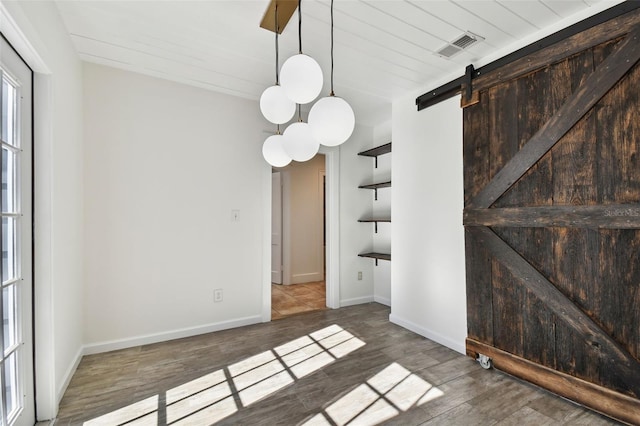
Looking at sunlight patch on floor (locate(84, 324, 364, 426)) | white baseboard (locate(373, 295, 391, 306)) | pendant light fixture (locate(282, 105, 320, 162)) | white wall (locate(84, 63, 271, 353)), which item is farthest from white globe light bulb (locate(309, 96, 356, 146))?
white baseboard (locate(373, 295, 391, 306))

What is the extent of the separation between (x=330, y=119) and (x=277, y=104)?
0.43 meters

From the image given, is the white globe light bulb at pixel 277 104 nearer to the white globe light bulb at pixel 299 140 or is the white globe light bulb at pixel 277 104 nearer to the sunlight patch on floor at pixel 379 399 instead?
the white globe light bulb at pixel 299 140

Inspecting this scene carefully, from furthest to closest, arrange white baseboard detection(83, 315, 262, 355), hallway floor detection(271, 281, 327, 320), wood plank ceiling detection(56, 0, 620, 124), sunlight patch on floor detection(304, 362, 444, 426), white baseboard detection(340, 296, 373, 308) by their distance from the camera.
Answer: white baseboard detection(340, 296, 373, 308) < hallway floor detection(271, 281, 327, 320) < white baseboard detection(83, 315, 262, 355) < wood plank ceiling detection(56, 0, 620, 124) < sunlight patch on floor detection(304, 362, 444, 426)

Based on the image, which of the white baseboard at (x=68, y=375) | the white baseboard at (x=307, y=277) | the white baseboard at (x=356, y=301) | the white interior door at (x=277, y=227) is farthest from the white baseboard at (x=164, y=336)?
the white interior door at (x=277, y=227)

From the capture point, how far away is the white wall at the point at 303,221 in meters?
5.39

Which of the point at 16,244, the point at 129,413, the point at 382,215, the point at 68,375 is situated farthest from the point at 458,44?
the point at 68,375

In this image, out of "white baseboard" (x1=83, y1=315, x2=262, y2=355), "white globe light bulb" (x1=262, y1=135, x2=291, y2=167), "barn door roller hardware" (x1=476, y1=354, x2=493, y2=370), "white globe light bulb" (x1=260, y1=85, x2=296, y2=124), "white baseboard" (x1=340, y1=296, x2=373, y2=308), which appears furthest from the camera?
"white baseboard" (x1=340, y1=296, x2=373, y2=308)

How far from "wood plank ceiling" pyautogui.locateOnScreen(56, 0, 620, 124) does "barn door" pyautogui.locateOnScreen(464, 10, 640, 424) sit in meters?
0.35

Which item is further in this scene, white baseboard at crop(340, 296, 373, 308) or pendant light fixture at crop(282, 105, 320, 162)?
white baseboard at crop(340, 296, 373, 308)

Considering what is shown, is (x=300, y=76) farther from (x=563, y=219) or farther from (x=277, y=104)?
(x=563, y=219)

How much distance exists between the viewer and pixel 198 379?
2.20 metres

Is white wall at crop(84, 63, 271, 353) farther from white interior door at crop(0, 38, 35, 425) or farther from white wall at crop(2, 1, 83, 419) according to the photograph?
white interior door at crop(0, 38, 35, 425)

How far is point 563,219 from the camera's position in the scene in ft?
6.36

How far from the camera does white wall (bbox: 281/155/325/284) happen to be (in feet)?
17.7
